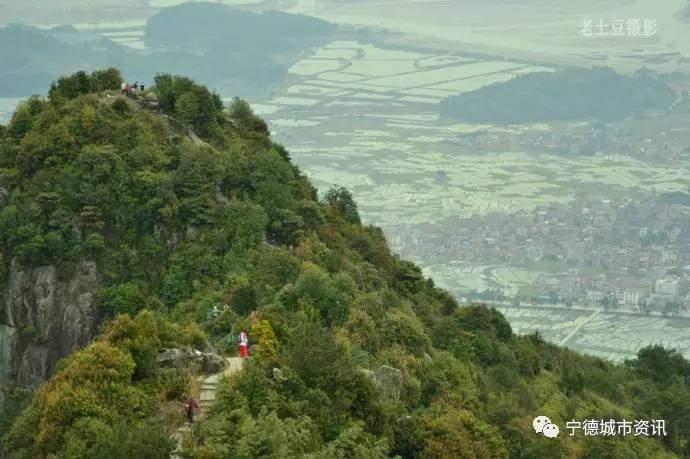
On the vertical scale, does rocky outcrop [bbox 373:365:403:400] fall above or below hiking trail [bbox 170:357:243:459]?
below

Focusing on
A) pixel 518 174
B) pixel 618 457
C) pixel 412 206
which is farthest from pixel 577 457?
pixel 518 174

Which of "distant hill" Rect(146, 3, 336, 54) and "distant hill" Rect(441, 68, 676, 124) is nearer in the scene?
"distant hill" Rect(441, 68, 676, 124)

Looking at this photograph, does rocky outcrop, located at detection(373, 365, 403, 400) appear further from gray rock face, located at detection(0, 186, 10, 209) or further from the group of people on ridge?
the group of people on ridge

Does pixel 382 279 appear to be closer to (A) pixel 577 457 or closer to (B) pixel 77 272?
(B) pixel 77 272

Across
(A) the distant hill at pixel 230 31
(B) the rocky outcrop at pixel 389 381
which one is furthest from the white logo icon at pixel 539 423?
(A) the distant hill at pixel 230 31

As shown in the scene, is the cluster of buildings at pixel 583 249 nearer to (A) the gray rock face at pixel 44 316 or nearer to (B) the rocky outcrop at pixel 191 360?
(A) the gray rock face at pixel 44 316

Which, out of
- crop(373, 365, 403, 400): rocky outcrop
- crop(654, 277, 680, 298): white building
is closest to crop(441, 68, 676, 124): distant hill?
crop(654, 277, 680, 298): white building
